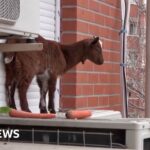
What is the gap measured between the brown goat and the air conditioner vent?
60cm

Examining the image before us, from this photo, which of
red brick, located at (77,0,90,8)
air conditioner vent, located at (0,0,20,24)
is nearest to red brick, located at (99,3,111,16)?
red brick, located at (77,0,90,8)

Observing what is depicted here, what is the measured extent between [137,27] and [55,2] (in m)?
1.22

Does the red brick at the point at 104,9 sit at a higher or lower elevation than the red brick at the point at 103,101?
higher

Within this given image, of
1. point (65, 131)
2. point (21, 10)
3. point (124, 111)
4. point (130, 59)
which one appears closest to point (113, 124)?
point (65, 131)

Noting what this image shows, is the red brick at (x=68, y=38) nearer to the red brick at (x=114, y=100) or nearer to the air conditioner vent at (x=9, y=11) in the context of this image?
the red brick at (x=114, y=100)

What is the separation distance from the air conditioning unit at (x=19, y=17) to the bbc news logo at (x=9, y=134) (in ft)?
1.45

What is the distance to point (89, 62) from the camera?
3.50 metres

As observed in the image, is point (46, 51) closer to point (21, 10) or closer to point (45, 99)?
point (45, 99)

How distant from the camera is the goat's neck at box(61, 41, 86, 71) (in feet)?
9.04

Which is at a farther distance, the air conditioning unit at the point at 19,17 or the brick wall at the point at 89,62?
the brick wall at the point at 89,62

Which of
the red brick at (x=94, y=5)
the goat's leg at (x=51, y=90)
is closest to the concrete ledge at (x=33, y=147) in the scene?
the goat's leg at (x=51, y=90)

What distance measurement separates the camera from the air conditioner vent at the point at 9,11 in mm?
1846

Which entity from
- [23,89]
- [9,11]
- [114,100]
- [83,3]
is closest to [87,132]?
[9,11]

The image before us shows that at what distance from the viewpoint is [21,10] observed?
1.99 metres
